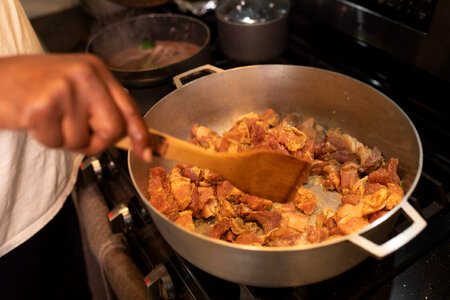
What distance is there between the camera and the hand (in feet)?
1.59

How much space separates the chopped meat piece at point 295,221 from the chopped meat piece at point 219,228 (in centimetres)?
17

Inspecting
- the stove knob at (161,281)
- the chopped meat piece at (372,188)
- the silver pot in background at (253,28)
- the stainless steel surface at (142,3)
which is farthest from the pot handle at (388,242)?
the stainless steel surface at (142,3)

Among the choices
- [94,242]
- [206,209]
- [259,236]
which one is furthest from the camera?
[94,242]

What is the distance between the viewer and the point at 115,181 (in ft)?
4.36

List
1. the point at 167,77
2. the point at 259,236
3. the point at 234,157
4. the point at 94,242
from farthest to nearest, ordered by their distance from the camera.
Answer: the point at 94,242
the point at 167,77
the point at 259,236
the point at 234,157

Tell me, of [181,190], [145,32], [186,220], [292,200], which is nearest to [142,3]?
[145,32]

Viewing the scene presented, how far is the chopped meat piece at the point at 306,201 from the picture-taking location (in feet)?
3.24

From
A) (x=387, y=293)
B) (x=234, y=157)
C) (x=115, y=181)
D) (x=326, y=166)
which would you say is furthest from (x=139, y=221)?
(x=387, y=293)

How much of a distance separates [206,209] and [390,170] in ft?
1.82

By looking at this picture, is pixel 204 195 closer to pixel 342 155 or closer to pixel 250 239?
pixel 250 239

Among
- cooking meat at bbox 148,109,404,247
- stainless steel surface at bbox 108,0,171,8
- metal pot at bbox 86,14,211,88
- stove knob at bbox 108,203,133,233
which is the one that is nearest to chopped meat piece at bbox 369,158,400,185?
cooking meat at bbox 148,109,404,247

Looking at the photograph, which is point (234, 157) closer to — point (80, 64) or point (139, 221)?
point (80, 64)

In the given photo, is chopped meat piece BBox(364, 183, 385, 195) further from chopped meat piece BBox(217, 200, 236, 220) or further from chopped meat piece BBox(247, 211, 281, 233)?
chopped meat piece BBox(217, 200, 236, 220)

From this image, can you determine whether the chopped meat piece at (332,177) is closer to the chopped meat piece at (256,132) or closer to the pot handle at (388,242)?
the chopped meat piece at (256,132)
